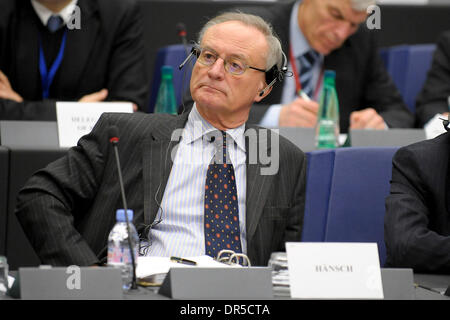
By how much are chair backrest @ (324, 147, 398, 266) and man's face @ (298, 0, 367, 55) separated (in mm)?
1015

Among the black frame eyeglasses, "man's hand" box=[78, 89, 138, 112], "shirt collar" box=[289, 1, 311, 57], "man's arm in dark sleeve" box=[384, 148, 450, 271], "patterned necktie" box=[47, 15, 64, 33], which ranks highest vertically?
"patterned necktie" box=[47, 15, 64, 33]

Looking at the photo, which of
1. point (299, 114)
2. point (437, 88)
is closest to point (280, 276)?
point (299, 114)

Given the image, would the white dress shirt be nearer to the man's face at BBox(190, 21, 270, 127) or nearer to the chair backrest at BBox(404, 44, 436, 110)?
the man's face at BBox(190, 21, 270, 127)

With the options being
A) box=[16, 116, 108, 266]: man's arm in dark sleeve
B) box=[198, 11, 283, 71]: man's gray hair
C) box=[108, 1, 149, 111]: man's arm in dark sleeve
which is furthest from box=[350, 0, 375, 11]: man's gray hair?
box=[16, 116, 108, 266]: man's arm in dark sleeve

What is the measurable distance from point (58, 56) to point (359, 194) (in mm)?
1445

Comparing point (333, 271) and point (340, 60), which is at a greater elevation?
point (340, 60)

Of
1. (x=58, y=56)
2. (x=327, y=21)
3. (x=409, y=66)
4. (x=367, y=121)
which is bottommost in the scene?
(x=367, y=121)

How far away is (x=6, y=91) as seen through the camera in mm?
3238

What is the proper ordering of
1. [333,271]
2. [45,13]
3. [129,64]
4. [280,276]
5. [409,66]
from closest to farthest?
[333,271], [280,276], [45,13], [129,64], [409,66]

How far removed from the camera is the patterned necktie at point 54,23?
335 cm

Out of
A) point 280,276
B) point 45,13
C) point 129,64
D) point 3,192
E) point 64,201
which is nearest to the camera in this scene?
point 280,276

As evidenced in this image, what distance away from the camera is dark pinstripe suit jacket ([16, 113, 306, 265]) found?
2.04 meters

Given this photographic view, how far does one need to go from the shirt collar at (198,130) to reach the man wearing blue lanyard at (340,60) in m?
0.96

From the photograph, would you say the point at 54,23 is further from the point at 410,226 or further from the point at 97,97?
the point at 410,226
